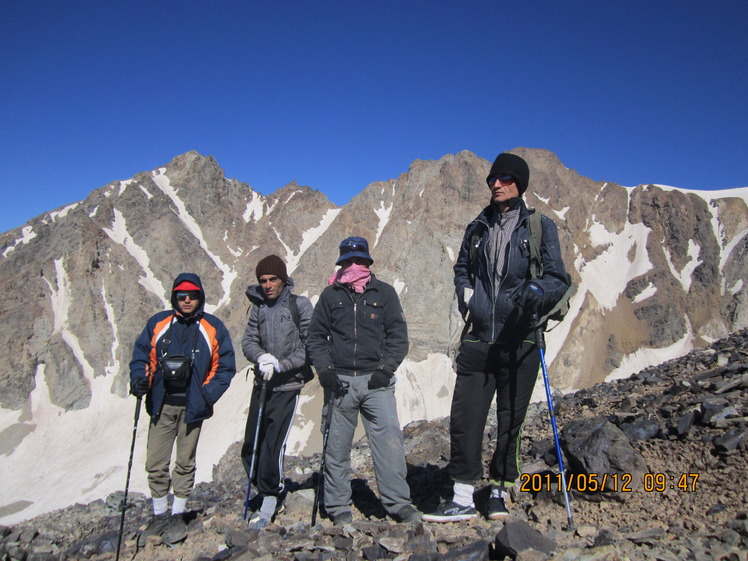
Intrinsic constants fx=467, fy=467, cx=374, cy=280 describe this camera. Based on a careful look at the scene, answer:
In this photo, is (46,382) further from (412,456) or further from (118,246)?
(412,456)

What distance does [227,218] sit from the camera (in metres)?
94.1

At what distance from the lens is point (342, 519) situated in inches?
185

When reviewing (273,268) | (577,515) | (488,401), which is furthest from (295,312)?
(577,515)

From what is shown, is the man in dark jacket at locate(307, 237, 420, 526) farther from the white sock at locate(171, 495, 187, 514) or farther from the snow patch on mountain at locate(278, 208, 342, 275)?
the snow patch on mountain at locate(278, 208, 342, 275)

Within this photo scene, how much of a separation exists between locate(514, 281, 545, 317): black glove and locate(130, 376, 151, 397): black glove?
3939 millimetres

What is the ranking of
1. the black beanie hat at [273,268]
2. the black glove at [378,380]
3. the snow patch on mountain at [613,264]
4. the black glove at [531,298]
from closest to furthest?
the black glove at [531,298], the black glove at [378,380], the black beanie hat at [273,268], the snow patch on mountain at [613,264]

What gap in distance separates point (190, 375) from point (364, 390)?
1939 millimetres

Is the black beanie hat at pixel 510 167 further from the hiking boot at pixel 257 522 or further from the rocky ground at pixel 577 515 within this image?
the hiking boot at pixel 257 522

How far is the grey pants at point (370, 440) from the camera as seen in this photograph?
187 inches

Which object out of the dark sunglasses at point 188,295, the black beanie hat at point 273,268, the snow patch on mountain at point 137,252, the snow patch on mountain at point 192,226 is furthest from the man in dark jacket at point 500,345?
the snow patch on mountain at point 192,226

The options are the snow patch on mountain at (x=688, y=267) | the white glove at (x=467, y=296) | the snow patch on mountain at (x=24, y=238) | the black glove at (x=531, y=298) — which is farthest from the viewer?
the snow patch on mountain at (x=24, y=238)

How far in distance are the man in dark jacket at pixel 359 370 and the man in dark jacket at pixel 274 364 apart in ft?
1.73

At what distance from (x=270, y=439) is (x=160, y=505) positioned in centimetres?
130
